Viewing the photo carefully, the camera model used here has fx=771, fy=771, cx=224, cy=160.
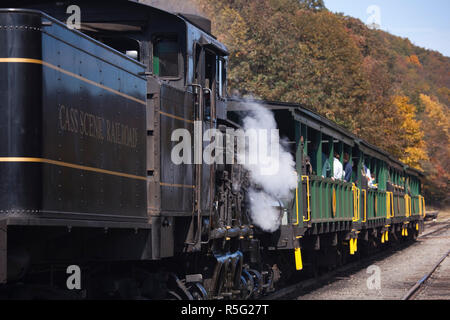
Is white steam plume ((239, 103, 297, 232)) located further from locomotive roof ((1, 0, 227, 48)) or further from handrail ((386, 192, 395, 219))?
handrail ((386, 192, 395, 219))

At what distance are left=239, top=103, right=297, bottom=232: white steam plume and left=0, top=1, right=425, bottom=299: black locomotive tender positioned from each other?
275mm

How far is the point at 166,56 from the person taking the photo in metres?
9.37

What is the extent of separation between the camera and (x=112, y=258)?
770cm

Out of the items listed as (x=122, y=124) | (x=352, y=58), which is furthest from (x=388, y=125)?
(x=122, y=124)

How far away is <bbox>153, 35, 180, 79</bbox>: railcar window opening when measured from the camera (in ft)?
30.5

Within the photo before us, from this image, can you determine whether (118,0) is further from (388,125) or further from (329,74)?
(388,125)

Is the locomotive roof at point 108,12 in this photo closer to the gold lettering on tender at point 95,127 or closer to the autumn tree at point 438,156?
the gold lettering on tender at point 95,127

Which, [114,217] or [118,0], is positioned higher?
[118,0]

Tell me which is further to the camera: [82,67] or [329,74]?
[329,74]

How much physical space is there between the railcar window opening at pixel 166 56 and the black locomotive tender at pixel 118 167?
13mm

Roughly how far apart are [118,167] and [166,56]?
2.30m

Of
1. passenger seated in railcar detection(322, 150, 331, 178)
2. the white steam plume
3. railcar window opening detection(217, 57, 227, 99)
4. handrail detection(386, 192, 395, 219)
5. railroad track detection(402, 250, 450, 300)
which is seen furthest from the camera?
handrail detection(386, 192, 395, 219)
